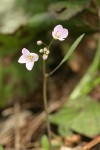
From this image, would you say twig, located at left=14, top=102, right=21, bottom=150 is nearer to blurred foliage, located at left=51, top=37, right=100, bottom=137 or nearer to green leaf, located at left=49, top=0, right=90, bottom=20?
blurred foliage, located at left=51, top=37, right=100, bottom=137

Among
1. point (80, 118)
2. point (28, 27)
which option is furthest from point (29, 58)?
point (28, 27)

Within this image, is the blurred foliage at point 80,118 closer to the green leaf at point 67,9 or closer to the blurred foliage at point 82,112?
the blurred foliage at point 82,112

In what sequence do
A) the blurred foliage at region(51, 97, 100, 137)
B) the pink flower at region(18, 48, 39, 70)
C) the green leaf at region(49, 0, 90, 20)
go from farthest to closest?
the green leaf at region(49, 0, 90, 20) < the blurred foliage at region(51, 97, 100, 137) < the pink flower at region(18, 48, 39, 70)

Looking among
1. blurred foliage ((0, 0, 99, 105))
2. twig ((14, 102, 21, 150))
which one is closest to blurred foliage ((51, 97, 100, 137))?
twig ((14, 102, 21, 150))

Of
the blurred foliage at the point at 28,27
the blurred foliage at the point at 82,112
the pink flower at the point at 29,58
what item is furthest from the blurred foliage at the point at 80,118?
the pink flower at the point at 29,58

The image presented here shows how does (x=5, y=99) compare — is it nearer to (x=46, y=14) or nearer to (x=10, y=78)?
(x=10, y=78)

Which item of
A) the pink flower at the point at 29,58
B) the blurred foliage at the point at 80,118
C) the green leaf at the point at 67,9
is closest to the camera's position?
the pink flower at the point at 29,58

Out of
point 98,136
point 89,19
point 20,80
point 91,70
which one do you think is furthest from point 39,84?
point 98,136

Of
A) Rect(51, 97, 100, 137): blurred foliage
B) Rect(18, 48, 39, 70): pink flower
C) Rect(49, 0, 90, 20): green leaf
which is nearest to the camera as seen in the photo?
Rect(18, 48, 39, 70): pink flower
